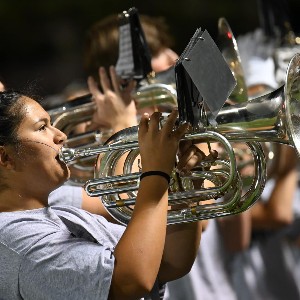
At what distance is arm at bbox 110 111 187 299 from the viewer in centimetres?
261

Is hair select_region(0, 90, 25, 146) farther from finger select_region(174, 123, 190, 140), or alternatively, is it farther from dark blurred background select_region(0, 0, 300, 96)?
dark blurred background select_region(0, 0, 300, 96)

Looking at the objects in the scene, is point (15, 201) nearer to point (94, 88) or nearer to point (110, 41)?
point (94, 88)

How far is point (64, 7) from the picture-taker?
23.2 ft

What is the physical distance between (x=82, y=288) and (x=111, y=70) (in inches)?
59.1

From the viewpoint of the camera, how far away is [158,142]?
107 inches

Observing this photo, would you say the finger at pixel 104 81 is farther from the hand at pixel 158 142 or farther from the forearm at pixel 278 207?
the hand at pixel 158 142

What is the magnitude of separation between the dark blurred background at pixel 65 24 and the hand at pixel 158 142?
3763 millimetres

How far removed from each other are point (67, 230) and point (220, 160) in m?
0.45

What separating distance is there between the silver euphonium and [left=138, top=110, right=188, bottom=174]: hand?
A: 12 cm

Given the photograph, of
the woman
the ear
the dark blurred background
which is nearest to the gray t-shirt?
the woman

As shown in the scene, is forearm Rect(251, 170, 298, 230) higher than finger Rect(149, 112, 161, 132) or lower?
lower

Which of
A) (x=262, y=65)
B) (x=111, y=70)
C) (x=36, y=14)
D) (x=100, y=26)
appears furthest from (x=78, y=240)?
(x=36, y=14)

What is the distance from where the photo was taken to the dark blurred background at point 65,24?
668 centimetres

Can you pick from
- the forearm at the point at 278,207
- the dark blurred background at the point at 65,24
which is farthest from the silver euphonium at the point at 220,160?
the dark blurred background at the point at 65,24
